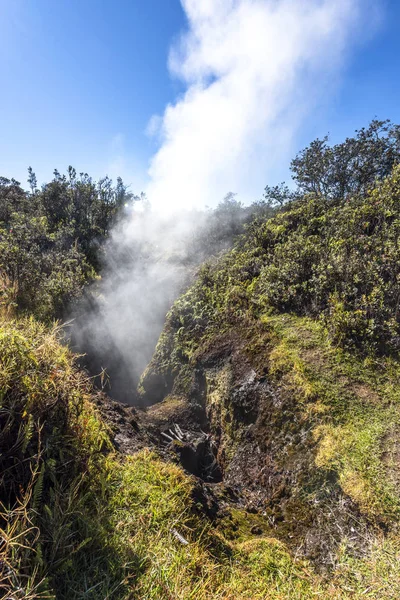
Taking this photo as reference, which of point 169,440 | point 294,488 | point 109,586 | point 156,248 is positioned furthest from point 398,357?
point 156,248

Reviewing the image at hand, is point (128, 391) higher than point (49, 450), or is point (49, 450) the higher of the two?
point (49, 450)

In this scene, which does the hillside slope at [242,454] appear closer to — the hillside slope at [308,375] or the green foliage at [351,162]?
the hillside slope at [308,375]

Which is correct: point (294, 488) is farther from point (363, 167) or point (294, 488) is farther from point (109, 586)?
point (363, 167)

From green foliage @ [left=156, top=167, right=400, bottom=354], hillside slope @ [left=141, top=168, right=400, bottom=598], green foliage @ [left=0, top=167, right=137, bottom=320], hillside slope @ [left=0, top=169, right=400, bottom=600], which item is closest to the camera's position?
hillside slope @ [left=0, top=169, right=400, bottom=600]

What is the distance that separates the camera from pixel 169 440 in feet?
15.0

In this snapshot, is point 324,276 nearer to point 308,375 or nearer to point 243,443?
point 308,375

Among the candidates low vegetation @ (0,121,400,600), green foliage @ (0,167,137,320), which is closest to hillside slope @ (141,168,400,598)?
low vegetation @ (0,121,400,600)

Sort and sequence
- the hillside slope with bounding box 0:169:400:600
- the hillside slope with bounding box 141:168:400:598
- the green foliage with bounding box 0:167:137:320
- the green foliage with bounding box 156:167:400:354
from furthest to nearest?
1. the green foliage with bounding box 0:167:137:320
2. the green foliage with bounding box 156:167:400:354
3. the hillside slope with bounding box 141:168:400:598
4. the hillside slope with bounding box 0:169:400:600

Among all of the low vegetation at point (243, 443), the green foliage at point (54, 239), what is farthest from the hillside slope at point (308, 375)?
the green foliage at point (54, 239)

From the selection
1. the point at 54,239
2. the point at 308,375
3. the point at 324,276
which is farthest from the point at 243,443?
the point at 54,239

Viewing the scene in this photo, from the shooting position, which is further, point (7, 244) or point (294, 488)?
point (7, 244)

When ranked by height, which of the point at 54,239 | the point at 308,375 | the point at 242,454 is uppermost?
the point at 54,239

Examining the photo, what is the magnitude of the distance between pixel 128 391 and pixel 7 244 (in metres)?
5.47

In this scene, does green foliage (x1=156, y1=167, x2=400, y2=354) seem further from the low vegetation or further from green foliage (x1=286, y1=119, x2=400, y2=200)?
green foliage (x1=286, y1=119, x2=400, y2=200)
